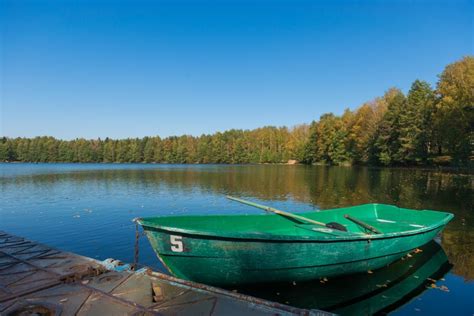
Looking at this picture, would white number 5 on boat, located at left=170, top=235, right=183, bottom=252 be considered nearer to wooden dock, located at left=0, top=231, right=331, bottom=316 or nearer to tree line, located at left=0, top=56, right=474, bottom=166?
wooden dock, located at left=0, top=231, right=331, bottom=316

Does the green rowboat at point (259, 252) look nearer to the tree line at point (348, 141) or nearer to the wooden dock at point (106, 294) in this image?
the wooden dock at point (106, 294)

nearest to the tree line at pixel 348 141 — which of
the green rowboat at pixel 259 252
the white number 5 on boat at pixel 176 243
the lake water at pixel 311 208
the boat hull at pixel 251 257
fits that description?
the lake water at pixel 311 208

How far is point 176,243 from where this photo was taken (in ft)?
21.3

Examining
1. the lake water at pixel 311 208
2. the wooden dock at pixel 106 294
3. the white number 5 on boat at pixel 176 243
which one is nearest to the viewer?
the wooden dock at pixel 106 294

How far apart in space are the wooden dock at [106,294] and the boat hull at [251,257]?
2.46 feet

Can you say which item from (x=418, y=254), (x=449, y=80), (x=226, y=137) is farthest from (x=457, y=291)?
(x=226, y=137)

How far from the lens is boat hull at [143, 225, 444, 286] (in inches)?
255

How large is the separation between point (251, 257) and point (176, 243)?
1.66m

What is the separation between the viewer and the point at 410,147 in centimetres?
5409

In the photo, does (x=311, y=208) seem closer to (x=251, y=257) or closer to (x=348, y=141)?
(x=251, y=257)

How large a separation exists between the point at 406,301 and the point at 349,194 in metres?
18.7

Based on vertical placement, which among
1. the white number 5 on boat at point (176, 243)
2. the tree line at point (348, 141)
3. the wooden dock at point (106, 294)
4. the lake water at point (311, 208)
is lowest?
the lake water at point (311, 208)

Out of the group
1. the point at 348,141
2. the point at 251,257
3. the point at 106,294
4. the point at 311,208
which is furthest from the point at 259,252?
the point at 348,141

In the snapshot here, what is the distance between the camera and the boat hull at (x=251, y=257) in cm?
649
